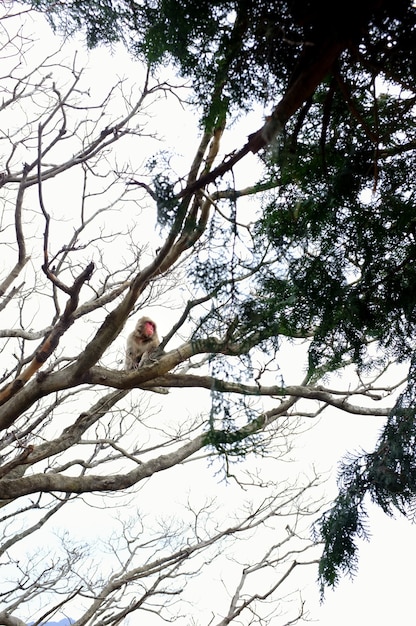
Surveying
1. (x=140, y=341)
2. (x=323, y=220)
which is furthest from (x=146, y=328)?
(x=323, y=220)

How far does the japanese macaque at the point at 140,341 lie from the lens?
5.38 meters

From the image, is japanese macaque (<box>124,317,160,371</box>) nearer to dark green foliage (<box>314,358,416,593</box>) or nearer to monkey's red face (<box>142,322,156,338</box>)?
monkey's red face (<box>142,322,156,338</box>)

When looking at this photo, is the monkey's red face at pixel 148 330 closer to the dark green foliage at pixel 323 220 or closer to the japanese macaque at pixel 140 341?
the japanese macaque at pixel 140 341

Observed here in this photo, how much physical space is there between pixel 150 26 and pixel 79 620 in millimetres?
4489

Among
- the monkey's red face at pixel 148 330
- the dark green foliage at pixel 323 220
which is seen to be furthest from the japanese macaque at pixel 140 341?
the dark green foliage at pixel 323 220

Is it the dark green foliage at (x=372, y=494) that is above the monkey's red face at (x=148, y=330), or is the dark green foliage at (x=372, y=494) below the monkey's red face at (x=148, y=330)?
below

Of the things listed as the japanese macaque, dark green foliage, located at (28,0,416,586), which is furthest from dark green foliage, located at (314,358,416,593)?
the japanese macaque

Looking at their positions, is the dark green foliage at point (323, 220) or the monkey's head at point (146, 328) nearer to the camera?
the dark green foliage at point (323, 220)

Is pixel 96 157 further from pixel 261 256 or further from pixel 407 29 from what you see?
pixel 407 29

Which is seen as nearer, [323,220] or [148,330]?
[323,220]

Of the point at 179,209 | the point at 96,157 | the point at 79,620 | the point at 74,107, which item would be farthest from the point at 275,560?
the point at 179,209

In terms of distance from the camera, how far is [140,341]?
543 cm

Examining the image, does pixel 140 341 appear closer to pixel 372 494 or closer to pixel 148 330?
pixel 148 330

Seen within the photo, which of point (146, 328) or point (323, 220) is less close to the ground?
point (146, 328)
